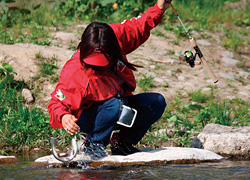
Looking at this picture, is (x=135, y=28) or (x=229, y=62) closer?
(x=135, y=28)

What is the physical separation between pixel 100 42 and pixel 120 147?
1.11 metres

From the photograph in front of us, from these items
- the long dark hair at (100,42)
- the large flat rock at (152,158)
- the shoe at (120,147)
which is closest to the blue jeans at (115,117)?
the shoe at (120,147)

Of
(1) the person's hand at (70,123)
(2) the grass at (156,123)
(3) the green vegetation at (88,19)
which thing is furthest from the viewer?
(3) the green vegetation at (88,19)

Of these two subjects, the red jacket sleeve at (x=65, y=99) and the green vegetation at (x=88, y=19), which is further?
the green vegetation at (x=88, y=19)

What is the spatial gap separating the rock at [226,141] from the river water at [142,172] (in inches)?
15.0

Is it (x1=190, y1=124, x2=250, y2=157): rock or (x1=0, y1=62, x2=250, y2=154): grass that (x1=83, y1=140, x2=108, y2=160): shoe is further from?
(x1=190, y1=124, x2=250, y2=157): rock

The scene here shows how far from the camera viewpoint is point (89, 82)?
3084 mm

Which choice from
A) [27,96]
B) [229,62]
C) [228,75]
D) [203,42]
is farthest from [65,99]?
[203,42]

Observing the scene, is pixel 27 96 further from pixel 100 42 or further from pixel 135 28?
pixel 100 42

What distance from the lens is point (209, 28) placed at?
744cm

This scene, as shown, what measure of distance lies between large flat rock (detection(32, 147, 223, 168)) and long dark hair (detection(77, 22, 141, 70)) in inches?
35.9

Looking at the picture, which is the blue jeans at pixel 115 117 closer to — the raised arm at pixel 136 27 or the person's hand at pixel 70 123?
the person's hand at pixel 70 123

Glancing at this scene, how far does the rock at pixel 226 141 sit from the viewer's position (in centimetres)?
371

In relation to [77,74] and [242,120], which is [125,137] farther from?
[242,120]
